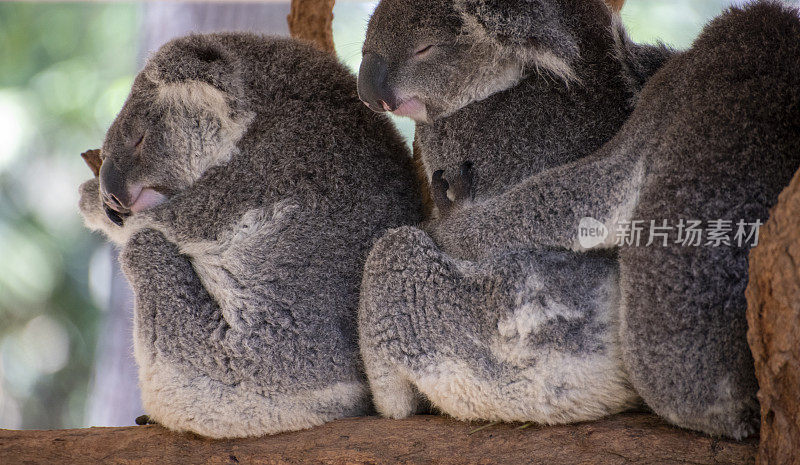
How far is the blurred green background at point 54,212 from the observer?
7.83 m

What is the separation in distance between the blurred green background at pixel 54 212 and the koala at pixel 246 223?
5137 mm

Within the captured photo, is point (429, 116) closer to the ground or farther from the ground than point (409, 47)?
closer to the ground

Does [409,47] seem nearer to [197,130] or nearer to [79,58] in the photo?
[197,130]

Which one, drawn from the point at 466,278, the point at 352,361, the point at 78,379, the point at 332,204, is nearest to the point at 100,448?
A: the point at 352,361

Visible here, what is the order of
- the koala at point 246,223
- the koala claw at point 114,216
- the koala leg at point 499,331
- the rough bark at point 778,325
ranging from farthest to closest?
1. the koala claw at point 114,216
2. the koala at point 246,223
3. the koala leg at point 499,331
4. the rough bark at point 778,325

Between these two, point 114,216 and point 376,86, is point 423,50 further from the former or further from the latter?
point 114,216

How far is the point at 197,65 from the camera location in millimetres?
2658

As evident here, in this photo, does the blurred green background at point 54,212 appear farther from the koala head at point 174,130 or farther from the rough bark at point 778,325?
the rough bark at point 778,325

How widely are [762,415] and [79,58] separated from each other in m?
9.15

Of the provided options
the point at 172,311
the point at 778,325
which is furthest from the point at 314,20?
the point at 778,325

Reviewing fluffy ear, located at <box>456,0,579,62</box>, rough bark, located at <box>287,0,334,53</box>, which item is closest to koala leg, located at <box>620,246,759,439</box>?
fluffy ear, located at <box>456,0,579,62</box>

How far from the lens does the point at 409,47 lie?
250 cm

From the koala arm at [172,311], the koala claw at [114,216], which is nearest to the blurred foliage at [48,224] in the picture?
the koala claw at [114,216]

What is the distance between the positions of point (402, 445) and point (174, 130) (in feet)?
4.95
